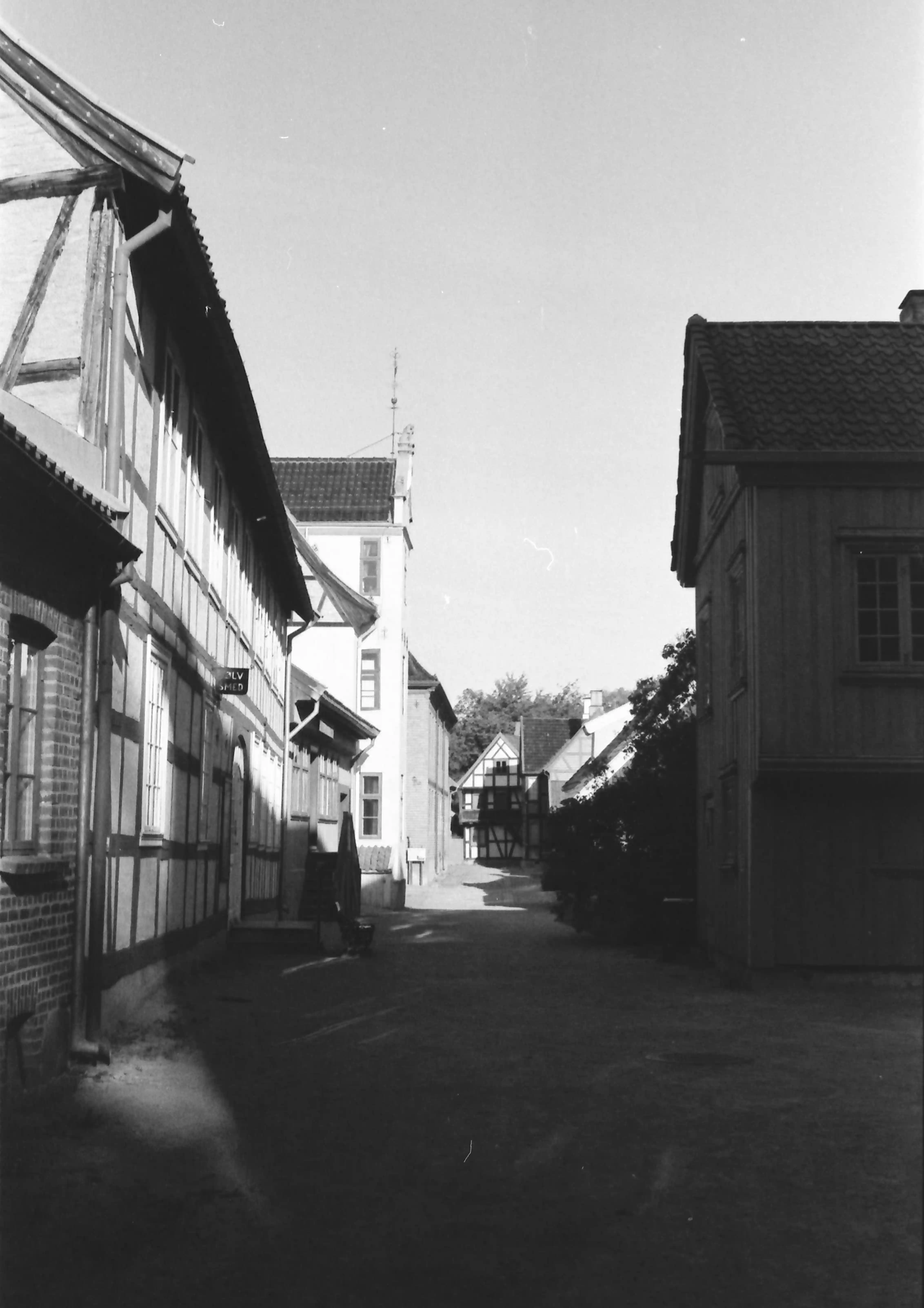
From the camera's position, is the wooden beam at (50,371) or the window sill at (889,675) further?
the window sill at (889,675)

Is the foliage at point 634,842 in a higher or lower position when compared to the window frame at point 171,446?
lower

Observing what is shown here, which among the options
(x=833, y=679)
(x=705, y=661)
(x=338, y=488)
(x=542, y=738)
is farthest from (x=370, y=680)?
(x=542, y=738)

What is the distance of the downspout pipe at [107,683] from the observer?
1001 cm

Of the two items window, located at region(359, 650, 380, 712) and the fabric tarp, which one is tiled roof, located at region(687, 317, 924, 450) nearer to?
the fabric tarp

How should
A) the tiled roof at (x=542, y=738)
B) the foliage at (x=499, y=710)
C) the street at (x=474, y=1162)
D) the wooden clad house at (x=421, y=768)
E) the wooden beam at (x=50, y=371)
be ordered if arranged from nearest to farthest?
the street at (x=474, y=1162)
the wooden beam at (x=50, y=371)
the wooden clad house at (x=421, y=768)
the tiled roof at (x=542, y=738)
the foliage at (x=499, y=710)

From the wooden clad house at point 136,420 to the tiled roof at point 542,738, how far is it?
60882 millimetres

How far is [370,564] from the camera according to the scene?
135ft

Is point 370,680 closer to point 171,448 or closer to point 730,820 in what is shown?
point 730,820

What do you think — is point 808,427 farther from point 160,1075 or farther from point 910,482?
point 160,1075

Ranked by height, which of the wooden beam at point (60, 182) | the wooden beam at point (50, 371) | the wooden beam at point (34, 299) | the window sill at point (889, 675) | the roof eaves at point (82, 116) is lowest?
Result: the window sill at point (889, 675)

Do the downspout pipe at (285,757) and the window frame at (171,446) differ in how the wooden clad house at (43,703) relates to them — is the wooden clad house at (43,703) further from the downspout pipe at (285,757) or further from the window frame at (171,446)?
the downspout pipe at (285,757)

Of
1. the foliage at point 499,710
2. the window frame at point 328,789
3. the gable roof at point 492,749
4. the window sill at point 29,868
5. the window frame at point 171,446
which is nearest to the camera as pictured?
the window sill at point 29,868

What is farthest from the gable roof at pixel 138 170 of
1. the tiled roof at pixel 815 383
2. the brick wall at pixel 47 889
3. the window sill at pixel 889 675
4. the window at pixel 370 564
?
the window at pixel 370 564

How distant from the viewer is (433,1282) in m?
5.35
